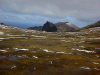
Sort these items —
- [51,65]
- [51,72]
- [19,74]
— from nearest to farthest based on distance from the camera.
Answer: [19,74] → [51,72] → [51,65]

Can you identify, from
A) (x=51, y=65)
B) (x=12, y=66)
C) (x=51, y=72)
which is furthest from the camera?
(x=51, y=65)

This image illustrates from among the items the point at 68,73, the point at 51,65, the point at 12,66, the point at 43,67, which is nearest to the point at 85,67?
the point at 68,73

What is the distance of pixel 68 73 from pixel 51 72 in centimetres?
310

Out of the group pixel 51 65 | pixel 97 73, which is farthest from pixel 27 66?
pixel 97 73

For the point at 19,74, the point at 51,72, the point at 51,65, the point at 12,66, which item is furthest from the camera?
the point at 51,65

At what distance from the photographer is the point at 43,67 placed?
993 inches

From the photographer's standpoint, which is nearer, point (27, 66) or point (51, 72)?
point (51, 72)

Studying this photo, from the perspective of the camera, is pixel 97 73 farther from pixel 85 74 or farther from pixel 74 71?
Result: pixel 74 71

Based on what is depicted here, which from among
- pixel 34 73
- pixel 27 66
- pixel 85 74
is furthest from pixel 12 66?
pixel 85 74

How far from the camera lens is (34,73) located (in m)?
22.1

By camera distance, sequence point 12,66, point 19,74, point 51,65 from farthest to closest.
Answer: point 51,65 → point 12,66 → point 19,74

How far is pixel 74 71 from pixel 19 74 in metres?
10.1

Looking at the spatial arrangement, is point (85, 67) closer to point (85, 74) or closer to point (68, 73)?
point (85, 74)

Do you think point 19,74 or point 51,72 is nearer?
point 19,74
